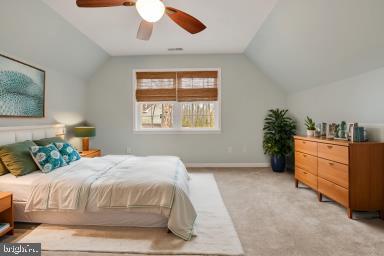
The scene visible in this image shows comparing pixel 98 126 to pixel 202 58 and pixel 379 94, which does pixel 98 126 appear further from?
pixel 379 94

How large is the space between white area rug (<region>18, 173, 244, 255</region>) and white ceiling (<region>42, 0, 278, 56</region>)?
2725 millimetres

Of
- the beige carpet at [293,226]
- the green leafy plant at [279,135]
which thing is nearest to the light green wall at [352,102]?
the green leafy plant at [279,135]

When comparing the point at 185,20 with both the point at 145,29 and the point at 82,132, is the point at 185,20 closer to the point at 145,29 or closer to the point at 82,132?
the point at 145,29

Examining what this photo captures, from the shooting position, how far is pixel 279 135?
459 cm

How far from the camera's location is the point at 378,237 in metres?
2.08

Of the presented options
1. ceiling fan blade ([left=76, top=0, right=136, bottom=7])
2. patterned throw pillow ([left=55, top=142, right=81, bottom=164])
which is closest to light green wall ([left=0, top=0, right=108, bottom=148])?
patterned throw pillow ([left=55, top=142, right=81, bottom=164])

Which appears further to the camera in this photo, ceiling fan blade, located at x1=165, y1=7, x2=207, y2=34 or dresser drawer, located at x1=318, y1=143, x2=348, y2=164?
dresser drawer, located at x1=318, y1=143, x2=348, y2=164

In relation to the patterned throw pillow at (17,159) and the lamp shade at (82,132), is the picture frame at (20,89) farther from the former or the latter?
the lamp shade at (82,132)

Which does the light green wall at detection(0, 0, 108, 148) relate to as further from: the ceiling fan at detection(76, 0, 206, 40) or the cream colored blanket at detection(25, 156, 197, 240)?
the cream colored blanket at detection(25, 156, 197, 240)

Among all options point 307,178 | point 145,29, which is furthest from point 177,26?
point 307,178

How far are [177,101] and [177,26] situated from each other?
1908mm

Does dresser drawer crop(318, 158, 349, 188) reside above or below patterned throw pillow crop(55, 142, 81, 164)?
below

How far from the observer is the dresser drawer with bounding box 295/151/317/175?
3.13 metres

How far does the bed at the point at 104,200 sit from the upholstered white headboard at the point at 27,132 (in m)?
0.60
